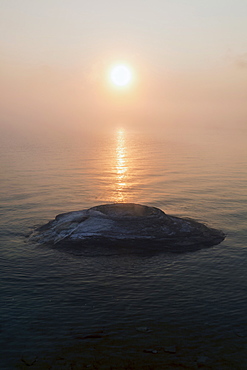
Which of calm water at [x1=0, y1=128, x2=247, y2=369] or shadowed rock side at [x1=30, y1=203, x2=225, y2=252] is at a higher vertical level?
shadowed rock side at [x1=30, y1=203, x2=225, y2=252]

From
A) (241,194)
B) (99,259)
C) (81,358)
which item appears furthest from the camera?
(241,194)

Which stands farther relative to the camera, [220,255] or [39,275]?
[220,255]

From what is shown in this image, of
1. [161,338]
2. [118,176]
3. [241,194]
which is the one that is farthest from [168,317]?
[118,176]

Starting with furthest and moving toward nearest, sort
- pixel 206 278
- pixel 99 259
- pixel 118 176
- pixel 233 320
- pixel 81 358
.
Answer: pixel 118 176, pixel 99 259, pixel 206 278, pixel 233 320, pixel 81 358

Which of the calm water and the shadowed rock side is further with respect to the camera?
the shadowed rock side

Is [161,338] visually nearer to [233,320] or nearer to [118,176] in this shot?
[233,320]

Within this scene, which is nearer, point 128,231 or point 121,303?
point 121,303

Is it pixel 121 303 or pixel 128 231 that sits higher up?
pixel 128 231

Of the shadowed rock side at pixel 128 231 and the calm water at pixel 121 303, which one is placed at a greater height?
the shadowed rock side at pixel 128 231
